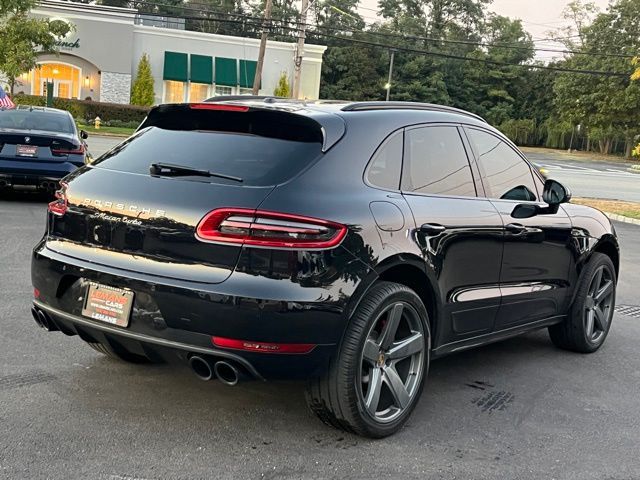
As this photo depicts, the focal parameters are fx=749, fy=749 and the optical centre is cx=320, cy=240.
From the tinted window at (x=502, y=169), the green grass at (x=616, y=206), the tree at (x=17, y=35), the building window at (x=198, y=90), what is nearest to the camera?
the tinted window at (x=502, y=169)

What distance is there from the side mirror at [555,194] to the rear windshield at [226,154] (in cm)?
215

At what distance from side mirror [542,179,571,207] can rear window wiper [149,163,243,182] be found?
2.55m

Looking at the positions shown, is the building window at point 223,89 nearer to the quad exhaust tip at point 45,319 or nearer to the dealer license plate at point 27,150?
the dealer license plate at point 27,150

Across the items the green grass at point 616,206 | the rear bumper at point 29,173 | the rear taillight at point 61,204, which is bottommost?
the green grass at point 616,206

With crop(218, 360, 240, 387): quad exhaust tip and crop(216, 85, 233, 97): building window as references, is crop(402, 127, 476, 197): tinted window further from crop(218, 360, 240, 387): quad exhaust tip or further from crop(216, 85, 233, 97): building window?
crop(216, 85, 233, 97): building window

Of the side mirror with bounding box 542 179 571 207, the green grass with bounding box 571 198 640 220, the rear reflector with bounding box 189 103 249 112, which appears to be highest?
the rear reflector with bounding box 189 103 249 112

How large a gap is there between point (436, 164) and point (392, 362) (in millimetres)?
1211

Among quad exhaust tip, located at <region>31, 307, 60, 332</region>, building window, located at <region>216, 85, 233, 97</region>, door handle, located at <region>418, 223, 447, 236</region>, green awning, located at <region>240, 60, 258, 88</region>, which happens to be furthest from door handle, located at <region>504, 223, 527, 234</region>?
building window, located at <region>216, 85, 233, 97</region>

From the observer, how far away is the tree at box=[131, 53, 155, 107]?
1752 inches

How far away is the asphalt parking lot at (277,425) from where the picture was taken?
346 cm

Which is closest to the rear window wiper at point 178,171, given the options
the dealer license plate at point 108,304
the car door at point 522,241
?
the dealer license plate at point 108,304

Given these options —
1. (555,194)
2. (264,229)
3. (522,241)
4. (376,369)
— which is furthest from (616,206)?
(264,229)

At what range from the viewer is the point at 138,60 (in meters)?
45.2

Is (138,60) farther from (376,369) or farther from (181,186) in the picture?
(376,369)
